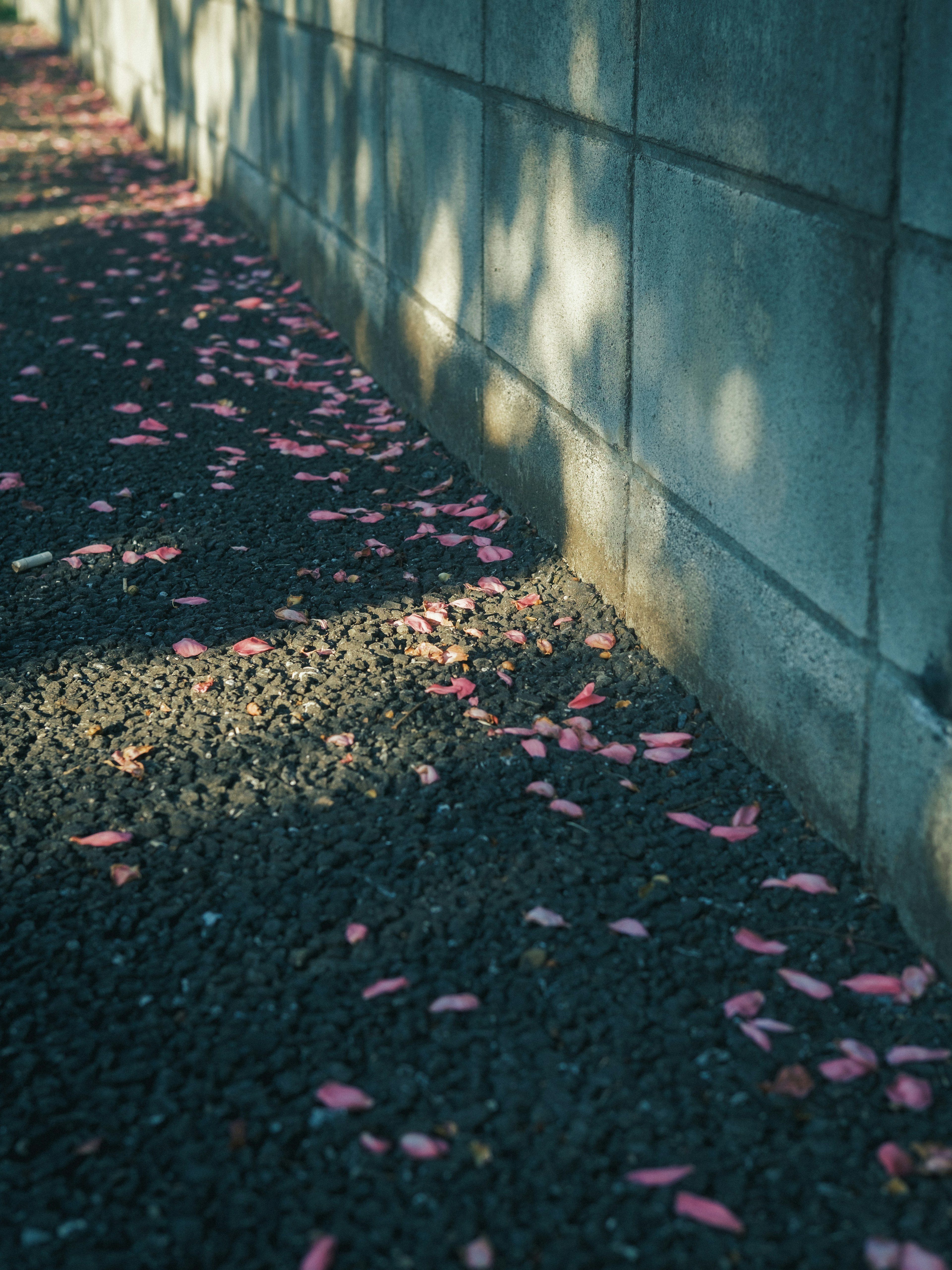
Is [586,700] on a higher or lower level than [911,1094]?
higher

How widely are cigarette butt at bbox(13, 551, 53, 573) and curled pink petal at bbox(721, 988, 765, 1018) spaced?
2962 mm

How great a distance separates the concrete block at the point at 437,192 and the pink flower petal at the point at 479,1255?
3585 millimetres

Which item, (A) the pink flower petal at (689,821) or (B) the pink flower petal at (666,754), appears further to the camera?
(B) the pink flower petal at (666,754)

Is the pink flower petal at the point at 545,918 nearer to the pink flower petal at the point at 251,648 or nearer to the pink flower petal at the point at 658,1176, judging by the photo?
the pink flower petal at the point at 658,1176

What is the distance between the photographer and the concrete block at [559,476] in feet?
14.0

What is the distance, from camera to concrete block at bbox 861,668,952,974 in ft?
8.87

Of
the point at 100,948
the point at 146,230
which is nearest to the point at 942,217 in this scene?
the point at 100,948

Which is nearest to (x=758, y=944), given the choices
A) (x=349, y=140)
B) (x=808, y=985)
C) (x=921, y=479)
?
(x=808, y=985)

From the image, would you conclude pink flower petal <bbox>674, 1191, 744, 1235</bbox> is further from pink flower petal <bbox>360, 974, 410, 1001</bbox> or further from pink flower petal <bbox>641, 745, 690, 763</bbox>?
pink flower petal <bbox>641, 745, 690, 763</bbox>

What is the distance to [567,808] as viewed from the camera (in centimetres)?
337

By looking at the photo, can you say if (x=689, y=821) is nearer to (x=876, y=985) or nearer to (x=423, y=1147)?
(x=876, y=985)

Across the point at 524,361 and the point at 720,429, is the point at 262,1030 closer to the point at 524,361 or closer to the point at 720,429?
the point at 720,429

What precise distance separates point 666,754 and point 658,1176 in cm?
137

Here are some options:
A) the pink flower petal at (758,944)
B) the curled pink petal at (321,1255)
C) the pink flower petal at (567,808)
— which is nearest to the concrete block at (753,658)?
the pink flower petal at (758,944)
